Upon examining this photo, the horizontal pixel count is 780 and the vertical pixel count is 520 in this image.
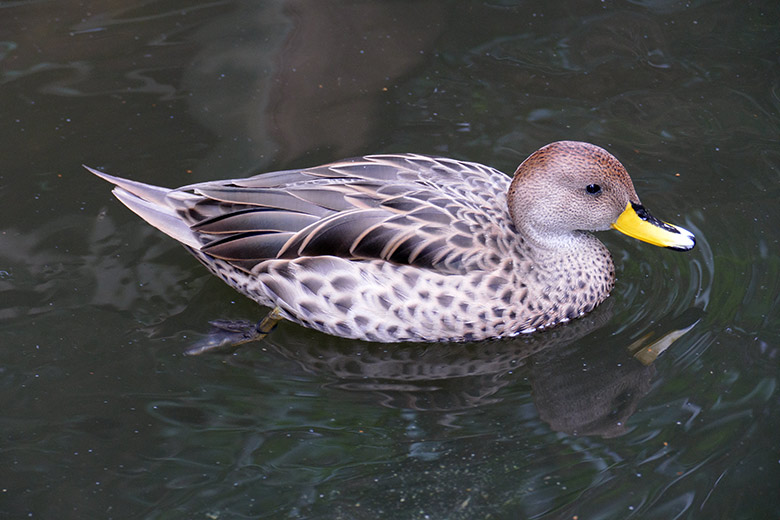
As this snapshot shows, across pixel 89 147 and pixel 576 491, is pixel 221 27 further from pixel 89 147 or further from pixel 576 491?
pixel 576 491

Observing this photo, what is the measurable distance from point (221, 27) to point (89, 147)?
5.72 ft

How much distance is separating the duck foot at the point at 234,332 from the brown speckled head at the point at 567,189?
1529 mm

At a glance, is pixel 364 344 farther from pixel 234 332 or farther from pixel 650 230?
pixel 650 230

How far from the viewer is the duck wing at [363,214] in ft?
17.1

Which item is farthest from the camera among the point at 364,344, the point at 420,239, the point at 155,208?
the point at 155,208

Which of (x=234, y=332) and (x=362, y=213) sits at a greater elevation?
(x=362, y=213)

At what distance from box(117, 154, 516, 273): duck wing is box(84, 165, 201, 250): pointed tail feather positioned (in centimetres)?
4

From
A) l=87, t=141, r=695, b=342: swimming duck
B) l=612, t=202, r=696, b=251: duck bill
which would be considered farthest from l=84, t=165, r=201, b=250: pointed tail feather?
l=612, t=202, r=696, b=251: duck bill

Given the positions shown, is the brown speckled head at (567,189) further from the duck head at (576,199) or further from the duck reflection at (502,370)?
the duck reflection at (502,370)

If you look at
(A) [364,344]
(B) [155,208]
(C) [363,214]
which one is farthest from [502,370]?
(B) [155,208]

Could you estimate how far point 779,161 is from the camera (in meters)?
6.55

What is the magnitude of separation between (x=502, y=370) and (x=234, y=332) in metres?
1.53

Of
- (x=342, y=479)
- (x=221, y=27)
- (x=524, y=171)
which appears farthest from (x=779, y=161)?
(x=221, y=27)

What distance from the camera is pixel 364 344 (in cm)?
542
